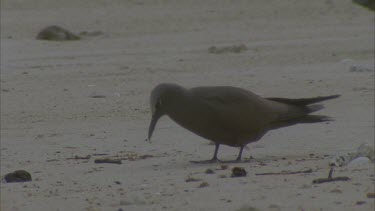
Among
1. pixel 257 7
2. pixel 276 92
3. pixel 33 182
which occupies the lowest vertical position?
pixel 257 7

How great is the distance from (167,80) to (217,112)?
18.7 ft

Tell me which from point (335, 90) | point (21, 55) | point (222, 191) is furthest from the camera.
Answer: point (21, 55)

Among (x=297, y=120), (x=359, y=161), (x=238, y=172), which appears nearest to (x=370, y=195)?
(x=238, y=172)

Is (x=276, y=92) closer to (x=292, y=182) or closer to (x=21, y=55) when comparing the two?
(x=21, y=55)

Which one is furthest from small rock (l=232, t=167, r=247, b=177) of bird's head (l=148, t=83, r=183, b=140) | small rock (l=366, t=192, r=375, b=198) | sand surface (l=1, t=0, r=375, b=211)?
small rock (l=366, t=192, r=375, b=198)

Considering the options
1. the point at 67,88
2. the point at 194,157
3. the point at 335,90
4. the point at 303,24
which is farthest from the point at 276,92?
the point at 303,24

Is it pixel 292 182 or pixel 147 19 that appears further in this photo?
pixel 147 19

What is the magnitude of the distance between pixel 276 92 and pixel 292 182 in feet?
18.7

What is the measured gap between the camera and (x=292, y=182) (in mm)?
6531

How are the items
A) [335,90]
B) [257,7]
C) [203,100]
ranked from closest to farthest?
1. [203,100]
2. [335,90]
3. [257,7]

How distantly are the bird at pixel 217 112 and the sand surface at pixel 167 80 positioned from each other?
0.24 m

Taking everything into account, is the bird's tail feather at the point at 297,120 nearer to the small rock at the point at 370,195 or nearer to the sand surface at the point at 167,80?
the sand surface at the point at 167,80

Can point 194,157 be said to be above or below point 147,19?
above

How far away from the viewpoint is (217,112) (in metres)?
Answer: 7.79
